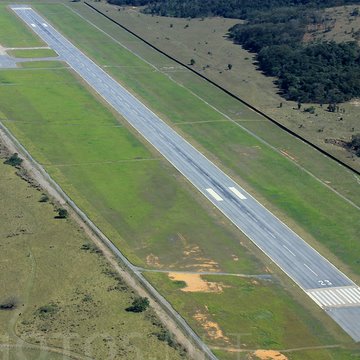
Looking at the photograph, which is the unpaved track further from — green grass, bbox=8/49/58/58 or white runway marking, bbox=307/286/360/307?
green grass, bbox=8/49/58/58

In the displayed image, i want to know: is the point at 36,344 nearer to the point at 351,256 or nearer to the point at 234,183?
the point at 351,256

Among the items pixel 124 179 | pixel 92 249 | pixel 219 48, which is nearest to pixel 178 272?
pixel 92 249

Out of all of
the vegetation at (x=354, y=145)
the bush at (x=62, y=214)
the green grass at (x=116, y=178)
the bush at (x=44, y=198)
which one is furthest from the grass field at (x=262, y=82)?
the bush at (x=44, y=198)

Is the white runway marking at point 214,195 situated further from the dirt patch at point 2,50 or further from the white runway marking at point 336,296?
the dirt patch at point 2,50

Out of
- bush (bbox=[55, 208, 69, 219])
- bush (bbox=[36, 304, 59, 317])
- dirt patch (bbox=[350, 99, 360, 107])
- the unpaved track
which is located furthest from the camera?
dirt patch (bbox=[350, 99, 360, 107])

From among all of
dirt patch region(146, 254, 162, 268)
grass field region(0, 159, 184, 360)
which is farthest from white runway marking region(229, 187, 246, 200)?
grass field region(0, 159, 184, 360)

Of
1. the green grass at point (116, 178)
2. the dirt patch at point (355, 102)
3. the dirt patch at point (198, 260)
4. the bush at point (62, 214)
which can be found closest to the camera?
the dirt patch at point (198, 260)

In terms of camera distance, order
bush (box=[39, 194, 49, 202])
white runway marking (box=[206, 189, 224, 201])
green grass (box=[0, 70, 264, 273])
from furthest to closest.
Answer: white runway marking (box=[206, 189, 224, 201]), bush (box=[39, 194, 49, 202]), green grass (box=[0, 70, 264, 273])
